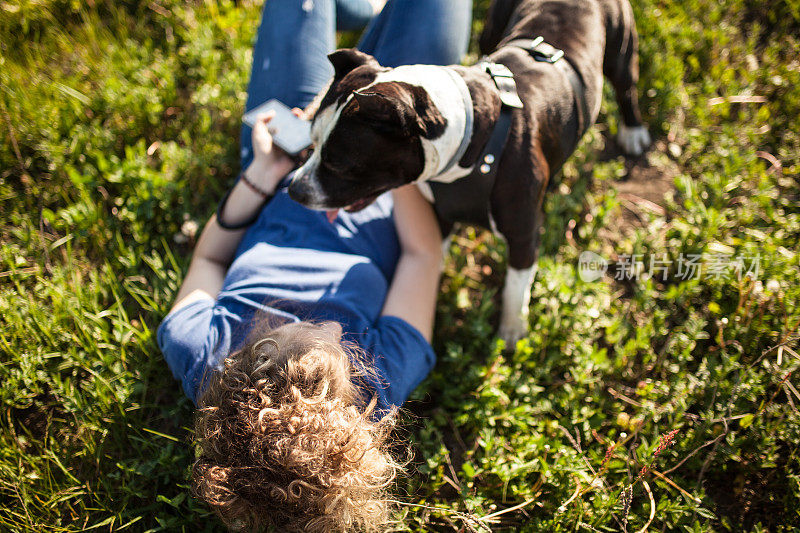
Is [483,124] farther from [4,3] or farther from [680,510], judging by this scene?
[4,3]

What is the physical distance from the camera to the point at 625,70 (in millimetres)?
2750

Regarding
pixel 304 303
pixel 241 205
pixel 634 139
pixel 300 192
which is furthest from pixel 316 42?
pixel 634 139

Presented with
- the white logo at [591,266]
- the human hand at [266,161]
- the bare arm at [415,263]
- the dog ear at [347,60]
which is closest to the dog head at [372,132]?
the dog ear at [347,60]

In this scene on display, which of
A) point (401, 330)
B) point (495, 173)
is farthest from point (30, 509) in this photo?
point (495, 173)

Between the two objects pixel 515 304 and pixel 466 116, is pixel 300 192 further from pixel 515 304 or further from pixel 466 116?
pixel 515 304

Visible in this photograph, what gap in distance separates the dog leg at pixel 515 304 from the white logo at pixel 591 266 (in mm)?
335

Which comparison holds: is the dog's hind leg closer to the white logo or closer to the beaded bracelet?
the white logo

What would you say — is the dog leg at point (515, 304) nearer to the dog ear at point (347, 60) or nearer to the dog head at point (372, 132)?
the dog head at point (372, 132)

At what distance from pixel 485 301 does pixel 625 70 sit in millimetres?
1455

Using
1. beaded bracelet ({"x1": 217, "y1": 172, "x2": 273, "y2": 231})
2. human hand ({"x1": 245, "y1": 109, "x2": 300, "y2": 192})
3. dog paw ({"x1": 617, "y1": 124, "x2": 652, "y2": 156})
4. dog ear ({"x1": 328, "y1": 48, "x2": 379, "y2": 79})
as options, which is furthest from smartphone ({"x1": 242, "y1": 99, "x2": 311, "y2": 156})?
dog paw ({"x1": 617, "y1": 124, "x2": 652, "y2": 156})

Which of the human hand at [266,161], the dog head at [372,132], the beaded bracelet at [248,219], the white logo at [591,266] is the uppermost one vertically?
the dog head at [372,132]

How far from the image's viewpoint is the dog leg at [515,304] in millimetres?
2279

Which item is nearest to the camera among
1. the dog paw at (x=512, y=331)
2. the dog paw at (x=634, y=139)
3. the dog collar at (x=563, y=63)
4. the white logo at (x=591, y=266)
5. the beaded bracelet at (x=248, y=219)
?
the dog collar at (x=563, y=63)

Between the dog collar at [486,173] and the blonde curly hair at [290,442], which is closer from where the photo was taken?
the blonde curly hair at [290,442]
